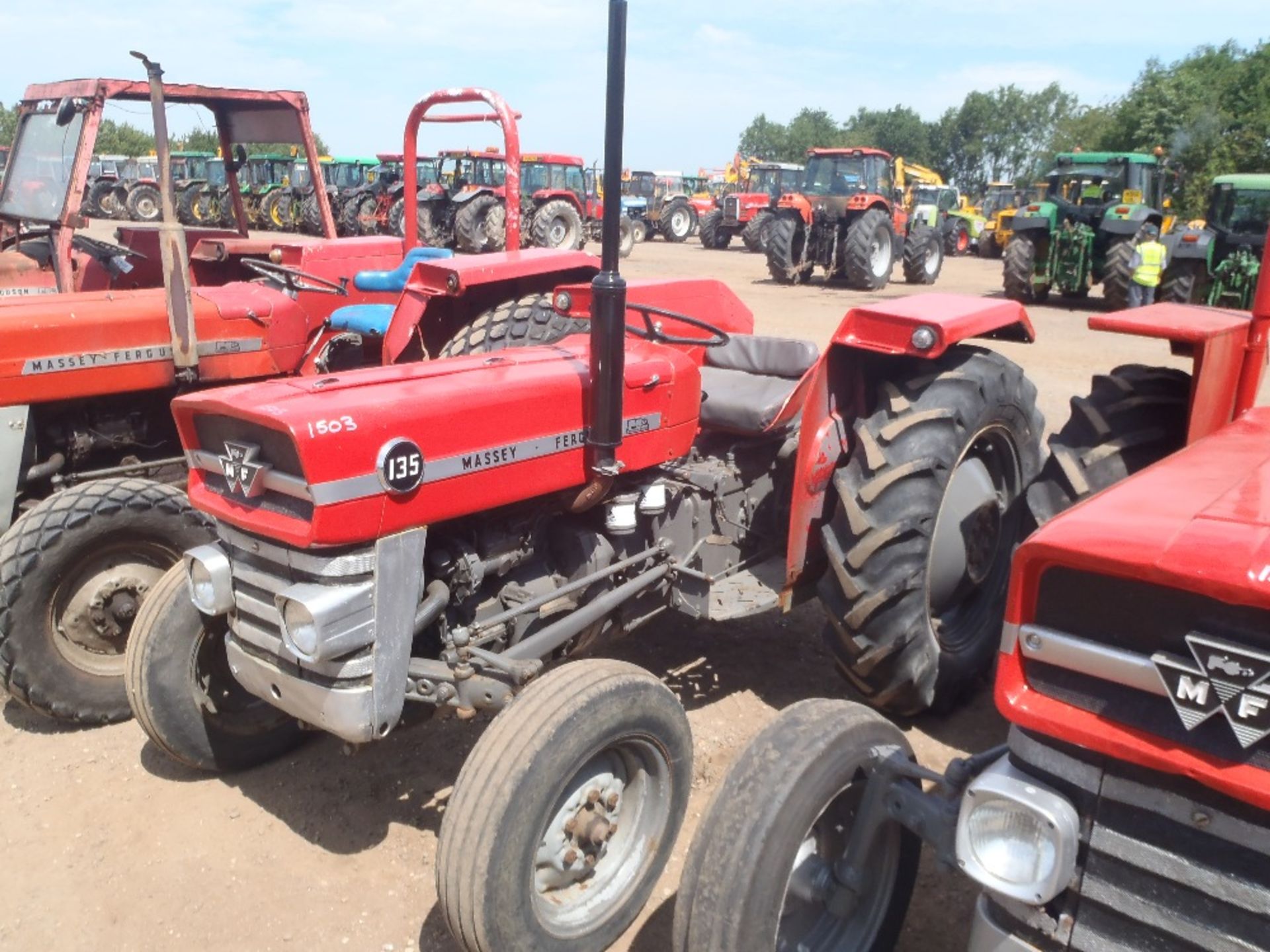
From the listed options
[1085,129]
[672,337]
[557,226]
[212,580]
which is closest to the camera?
[212,580]

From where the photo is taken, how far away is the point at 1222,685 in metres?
1.28

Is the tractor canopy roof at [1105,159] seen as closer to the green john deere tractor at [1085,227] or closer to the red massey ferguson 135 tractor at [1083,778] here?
the green john deere tractor at [1085,227]

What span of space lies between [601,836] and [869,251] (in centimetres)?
1392

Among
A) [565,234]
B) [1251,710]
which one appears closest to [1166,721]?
[1251,710]

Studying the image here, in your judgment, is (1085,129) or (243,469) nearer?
(243,469)

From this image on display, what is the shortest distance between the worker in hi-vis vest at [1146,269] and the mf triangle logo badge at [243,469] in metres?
11.5

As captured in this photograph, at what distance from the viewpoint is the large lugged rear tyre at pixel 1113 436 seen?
2.87 m

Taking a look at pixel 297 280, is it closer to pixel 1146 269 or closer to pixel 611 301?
pixel 611 301

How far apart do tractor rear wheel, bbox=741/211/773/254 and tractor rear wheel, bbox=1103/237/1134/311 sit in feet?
20.0

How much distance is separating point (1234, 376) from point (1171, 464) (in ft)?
4.81

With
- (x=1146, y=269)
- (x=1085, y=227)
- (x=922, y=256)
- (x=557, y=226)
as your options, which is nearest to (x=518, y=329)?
(x=1146, y=269)

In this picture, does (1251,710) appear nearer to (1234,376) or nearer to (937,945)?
(937,945)

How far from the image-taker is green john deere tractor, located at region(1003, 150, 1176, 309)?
12.8 m

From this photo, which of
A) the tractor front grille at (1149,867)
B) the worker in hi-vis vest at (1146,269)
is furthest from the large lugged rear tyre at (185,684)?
the worker in hi-vis vest at (1146,269)
